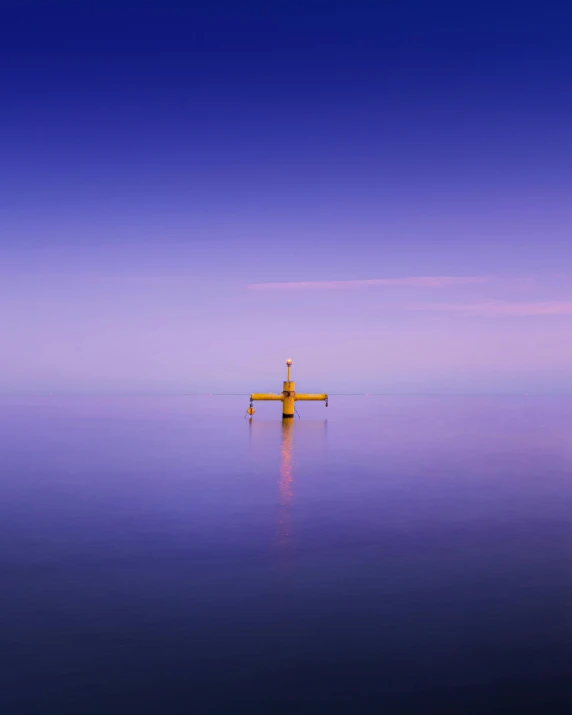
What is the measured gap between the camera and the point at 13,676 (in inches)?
563

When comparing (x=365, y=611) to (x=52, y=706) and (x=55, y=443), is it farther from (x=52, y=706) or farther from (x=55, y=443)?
(x=55, y=443)

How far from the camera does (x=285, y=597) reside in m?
20.2

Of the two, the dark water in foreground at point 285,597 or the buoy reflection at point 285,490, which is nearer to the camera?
the dark water in foreground at point 285,597

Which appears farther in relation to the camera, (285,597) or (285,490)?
(285,490)

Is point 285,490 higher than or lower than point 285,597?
lower

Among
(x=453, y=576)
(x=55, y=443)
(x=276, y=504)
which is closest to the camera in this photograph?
(x=453, y=576)

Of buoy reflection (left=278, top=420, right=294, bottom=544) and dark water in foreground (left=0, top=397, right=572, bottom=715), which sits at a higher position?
dark water in foreground (left=0, top=397, right=572, bottom=715)

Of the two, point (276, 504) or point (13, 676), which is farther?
point (276, 504)

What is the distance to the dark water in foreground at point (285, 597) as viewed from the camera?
45.5 ft

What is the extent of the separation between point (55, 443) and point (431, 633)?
7205 cm

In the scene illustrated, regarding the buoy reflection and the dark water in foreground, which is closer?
the dark water in foreground

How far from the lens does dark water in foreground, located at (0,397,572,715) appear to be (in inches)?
546

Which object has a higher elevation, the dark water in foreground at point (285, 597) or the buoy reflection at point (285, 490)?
the dark water in foreground at point (285, 597)

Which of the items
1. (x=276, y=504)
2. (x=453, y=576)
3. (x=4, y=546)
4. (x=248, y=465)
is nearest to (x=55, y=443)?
(x=248, y=465)
